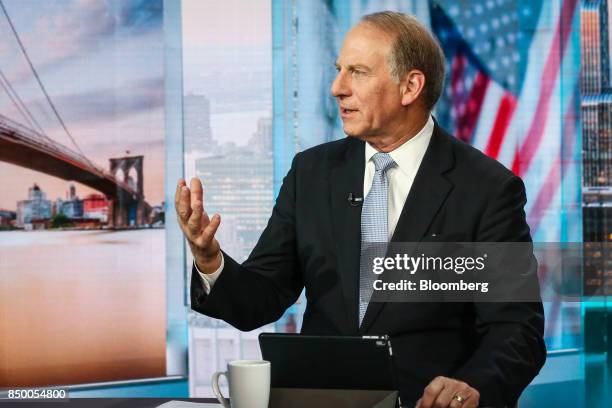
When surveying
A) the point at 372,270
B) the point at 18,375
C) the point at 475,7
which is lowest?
the point at 18,375

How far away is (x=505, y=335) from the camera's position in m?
1.76

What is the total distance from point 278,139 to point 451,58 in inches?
33.4

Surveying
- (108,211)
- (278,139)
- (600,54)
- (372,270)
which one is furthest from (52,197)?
(600,54)

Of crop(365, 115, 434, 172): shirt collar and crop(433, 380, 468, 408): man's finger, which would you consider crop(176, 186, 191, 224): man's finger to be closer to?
crop(433, 380, 468, 408): man's finger

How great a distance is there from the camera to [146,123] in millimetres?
3668

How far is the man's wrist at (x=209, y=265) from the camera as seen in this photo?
5.61ft

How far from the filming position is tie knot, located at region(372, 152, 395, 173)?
2023 mm

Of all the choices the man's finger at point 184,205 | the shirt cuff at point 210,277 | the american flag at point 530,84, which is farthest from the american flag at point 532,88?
the man's finger at point 184,205

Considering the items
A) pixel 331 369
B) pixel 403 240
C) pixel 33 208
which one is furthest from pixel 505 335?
pixel 33 208

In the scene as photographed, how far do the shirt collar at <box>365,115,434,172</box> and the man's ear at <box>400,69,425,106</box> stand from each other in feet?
0.30

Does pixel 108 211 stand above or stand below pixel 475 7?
below

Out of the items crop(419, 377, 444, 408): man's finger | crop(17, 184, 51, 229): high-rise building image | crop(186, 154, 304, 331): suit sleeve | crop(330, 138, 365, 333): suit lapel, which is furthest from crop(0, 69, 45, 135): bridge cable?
crop(419, 377, 444, 408): man's finger

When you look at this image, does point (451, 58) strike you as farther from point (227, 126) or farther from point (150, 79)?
point (150, 79)

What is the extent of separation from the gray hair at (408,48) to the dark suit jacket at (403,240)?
0.51 ft
